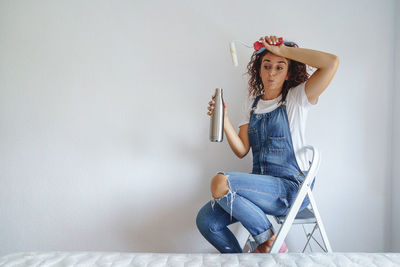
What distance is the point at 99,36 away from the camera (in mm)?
1429

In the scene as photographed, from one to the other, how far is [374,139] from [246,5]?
0.95 meters

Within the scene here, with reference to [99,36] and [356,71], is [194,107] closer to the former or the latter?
[99,36]

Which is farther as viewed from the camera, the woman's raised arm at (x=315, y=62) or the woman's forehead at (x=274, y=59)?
the woman's forehead at (x=274, y=59)

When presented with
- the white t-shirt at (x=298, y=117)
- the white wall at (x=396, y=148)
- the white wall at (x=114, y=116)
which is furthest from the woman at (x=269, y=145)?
the white wall at (x=396, y=148)

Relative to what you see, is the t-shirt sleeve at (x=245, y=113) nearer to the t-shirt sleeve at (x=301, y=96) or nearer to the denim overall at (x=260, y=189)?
the denim overall at (x=260, y=189)

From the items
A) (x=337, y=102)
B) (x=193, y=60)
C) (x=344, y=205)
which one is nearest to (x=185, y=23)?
(x=193, y=60)

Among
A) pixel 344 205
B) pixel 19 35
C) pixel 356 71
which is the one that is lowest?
pixel 344 205

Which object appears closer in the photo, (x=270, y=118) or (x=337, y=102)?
(x=270, y=118)

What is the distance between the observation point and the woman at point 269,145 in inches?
40.0

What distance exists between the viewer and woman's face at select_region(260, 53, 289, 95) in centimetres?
116

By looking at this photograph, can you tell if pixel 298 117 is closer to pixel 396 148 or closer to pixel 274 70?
pixel 274 70

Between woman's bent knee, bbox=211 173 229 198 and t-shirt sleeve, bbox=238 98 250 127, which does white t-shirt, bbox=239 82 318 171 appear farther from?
woman's bent knee, bbox=211 173 229 198

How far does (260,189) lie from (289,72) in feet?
1.82

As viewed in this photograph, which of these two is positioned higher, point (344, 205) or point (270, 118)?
point (270, 118)
